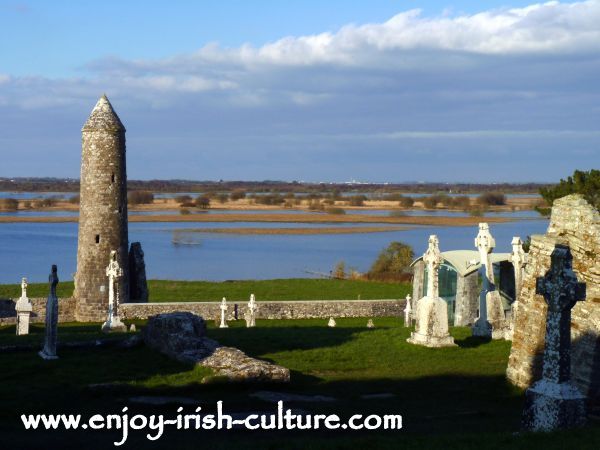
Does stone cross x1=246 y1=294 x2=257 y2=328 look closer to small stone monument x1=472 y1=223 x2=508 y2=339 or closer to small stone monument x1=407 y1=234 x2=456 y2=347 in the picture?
small stone monument x1=472 y1=223 x2=508 y2=339

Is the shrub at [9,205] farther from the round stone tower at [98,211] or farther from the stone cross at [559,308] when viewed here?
the stone cross at [559,308]

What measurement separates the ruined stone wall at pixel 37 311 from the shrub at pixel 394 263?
20.7m

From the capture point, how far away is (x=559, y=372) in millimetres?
9578

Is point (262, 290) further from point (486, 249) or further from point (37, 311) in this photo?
point (486, 249)

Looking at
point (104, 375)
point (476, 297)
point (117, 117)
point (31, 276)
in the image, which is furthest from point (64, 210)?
point (104, 375)

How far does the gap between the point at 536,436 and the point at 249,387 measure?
17.8 ft

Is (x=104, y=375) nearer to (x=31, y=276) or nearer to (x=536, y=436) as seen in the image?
(x=536, y=436)

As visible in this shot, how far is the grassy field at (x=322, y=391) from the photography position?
937 cm

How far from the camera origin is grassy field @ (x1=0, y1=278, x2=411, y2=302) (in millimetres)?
37000

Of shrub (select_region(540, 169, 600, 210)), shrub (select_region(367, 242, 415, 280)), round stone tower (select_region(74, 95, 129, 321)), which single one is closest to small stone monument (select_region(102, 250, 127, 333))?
round stone tower (select_region(74, 95, 129, 321))

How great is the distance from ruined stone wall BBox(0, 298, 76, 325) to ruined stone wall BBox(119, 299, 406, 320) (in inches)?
111

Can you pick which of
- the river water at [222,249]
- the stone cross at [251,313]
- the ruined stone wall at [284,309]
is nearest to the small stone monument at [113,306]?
the ruined stone wall at [284,309]

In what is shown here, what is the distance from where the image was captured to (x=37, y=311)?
1219 inches

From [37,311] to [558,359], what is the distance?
80.9 ft
